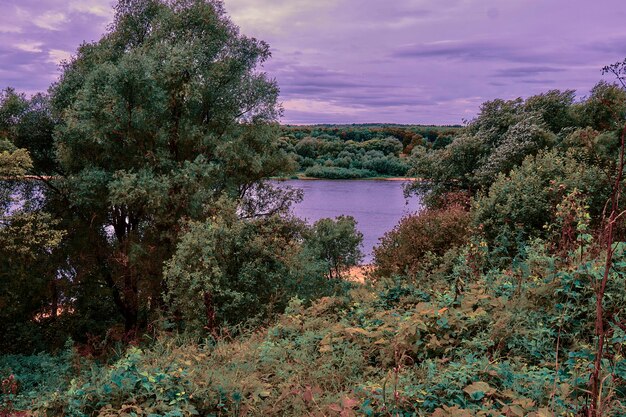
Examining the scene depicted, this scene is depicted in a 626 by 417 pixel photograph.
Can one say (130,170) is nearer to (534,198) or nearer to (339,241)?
(534,198)

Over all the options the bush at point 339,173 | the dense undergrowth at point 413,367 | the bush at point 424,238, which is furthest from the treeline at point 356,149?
the dense undergrowth at point 413,367

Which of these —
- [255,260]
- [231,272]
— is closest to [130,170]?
[231,272]

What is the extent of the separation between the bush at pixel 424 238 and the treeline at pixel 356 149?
21.1 metres

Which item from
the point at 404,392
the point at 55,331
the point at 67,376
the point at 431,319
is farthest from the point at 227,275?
the point at 55,331

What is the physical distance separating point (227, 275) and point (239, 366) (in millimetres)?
5628

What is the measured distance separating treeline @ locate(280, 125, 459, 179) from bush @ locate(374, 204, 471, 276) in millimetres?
21053

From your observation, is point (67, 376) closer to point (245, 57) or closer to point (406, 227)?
point (406, 227)

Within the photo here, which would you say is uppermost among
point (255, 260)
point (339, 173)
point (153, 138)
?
point (153, 138)

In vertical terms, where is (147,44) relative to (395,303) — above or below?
above

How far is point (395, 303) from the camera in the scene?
571cm

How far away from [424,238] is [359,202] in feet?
96.9

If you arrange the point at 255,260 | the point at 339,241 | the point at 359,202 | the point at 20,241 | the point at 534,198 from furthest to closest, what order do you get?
the point at 359,202, the point at 339,241, the point at 20,241, the point at 255,260, the point at 534,198

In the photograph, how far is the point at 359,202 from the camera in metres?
40.2

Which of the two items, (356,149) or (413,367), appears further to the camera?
(356,149)
